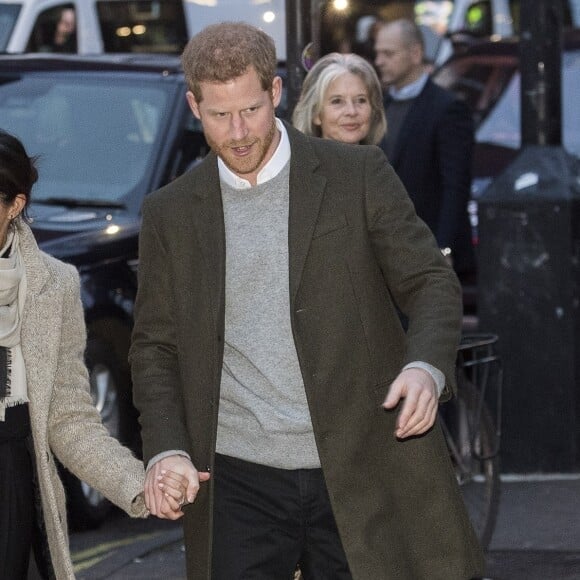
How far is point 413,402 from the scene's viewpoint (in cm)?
357

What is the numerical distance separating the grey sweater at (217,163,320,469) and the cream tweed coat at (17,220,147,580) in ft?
0.98

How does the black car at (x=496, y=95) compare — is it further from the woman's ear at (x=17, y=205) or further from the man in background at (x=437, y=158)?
the woman's ear at (x=17, y=205)

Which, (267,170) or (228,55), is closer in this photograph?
(228,55)

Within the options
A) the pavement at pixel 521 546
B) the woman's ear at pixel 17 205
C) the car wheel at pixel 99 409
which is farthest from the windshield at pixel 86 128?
the woman's ear at pixel 17 205

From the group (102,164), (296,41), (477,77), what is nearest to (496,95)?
(477,77)

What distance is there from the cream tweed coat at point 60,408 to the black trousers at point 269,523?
0.21 meters

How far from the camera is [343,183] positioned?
398 cm

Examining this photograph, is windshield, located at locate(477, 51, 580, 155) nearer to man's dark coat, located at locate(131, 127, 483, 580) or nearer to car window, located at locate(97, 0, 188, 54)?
car window, located at locate(97, 0, 188, 54)

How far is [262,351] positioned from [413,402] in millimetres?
478

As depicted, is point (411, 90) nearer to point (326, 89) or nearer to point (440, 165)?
point (440, 165)

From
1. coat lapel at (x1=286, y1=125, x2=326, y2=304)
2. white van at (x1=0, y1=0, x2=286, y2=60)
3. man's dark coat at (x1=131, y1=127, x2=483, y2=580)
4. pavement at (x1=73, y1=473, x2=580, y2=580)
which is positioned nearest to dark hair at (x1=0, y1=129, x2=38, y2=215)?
man's dark coat at (x1=131, y1=127, x2=483, y2=580)

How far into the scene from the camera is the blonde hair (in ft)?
20.3

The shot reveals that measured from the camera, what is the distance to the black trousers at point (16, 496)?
3902 mm

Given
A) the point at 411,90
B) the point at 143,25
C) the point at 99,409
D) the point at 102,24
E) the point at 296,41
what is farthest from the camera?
the point at 143,25
